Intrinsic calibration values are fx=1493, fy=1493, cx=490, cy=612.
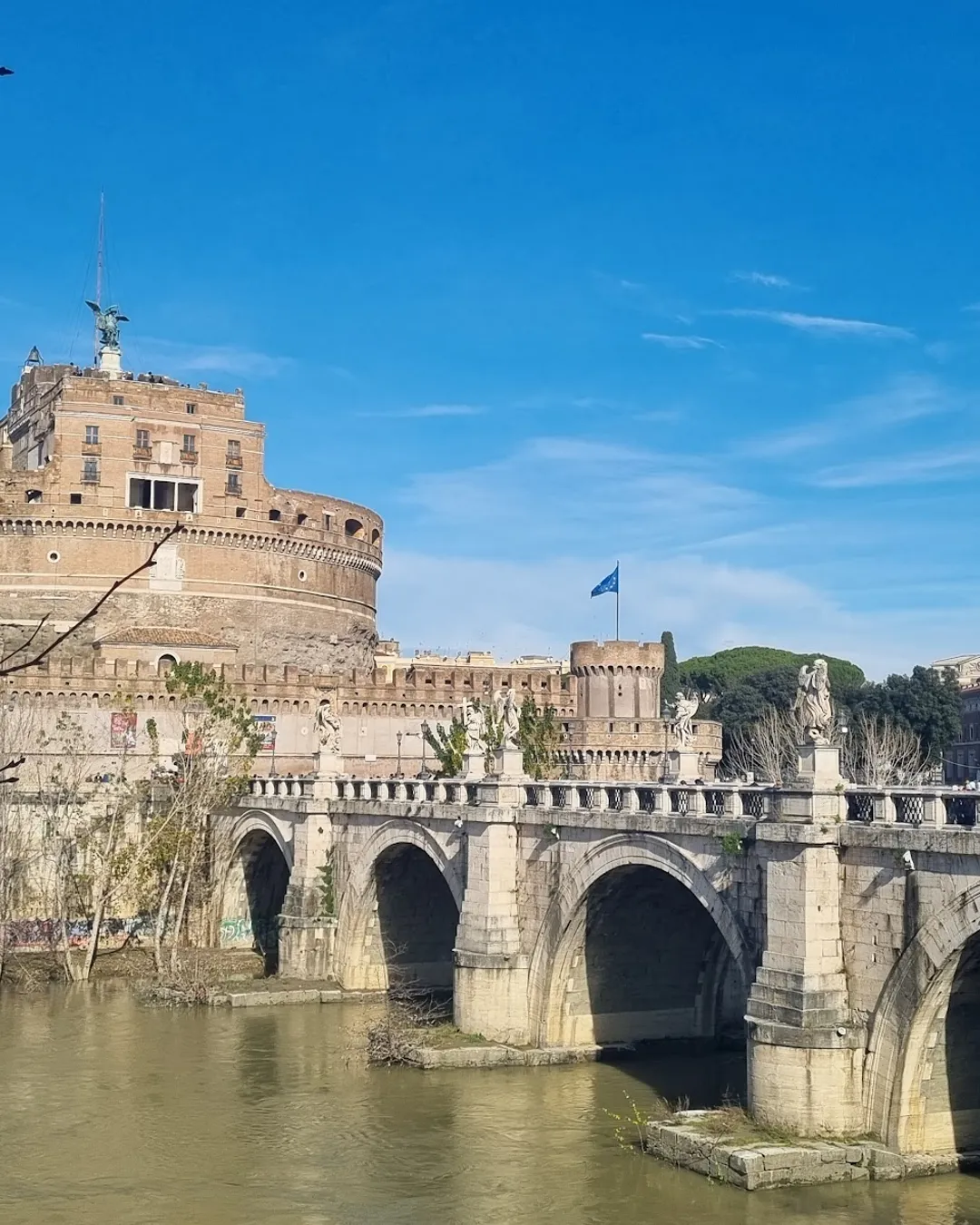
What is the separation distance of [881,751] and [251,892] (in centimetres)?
2976

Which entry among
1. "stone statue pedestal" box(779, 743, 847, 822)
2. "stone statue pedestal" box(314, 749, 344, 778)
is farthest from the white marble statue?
"stone statue pedestal" box(779, 743, 847, 822)

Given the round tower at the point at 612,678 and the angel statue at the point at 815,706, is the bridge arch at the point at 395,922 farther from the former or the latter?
the round tower at the point at 612,678

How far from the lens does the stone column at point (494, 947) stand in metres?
33.1

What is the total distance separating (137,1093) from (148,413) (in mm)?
44512

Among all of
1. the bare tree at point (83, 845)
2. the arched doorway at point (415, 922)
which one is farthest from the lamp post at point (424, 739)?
the arched doorway at point (415, 922)

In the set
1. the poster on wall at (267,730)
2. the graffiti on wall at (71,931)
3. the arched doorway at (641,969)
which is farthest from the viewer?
the poster on wall at (267,730)

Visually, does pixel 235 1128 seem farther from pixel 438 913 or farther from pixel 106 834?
pixel 106 834

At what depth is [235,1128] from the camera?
2809 centimetres

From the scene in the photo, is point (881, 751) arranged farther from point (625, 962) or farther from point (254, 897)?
point (625, 962)

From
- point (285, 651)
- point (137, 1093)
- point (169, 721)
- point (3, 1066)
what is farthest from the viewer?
point (285, 651)

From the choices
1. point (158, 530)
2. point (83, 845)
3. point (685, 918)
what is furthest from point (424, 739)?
point (685, 918)

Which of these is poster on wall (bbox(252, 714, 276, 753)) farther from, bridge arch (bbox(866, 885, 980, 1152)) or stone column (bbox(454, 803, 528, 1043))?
bridge arch (bbox(866, 885, 980, 1152))

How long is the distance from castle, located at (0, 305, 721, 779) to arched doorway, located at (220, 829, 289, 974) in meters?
9.55

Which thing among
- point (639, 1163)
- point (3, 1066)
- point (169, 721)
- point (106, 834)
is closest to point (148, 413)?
point (169, 721)
